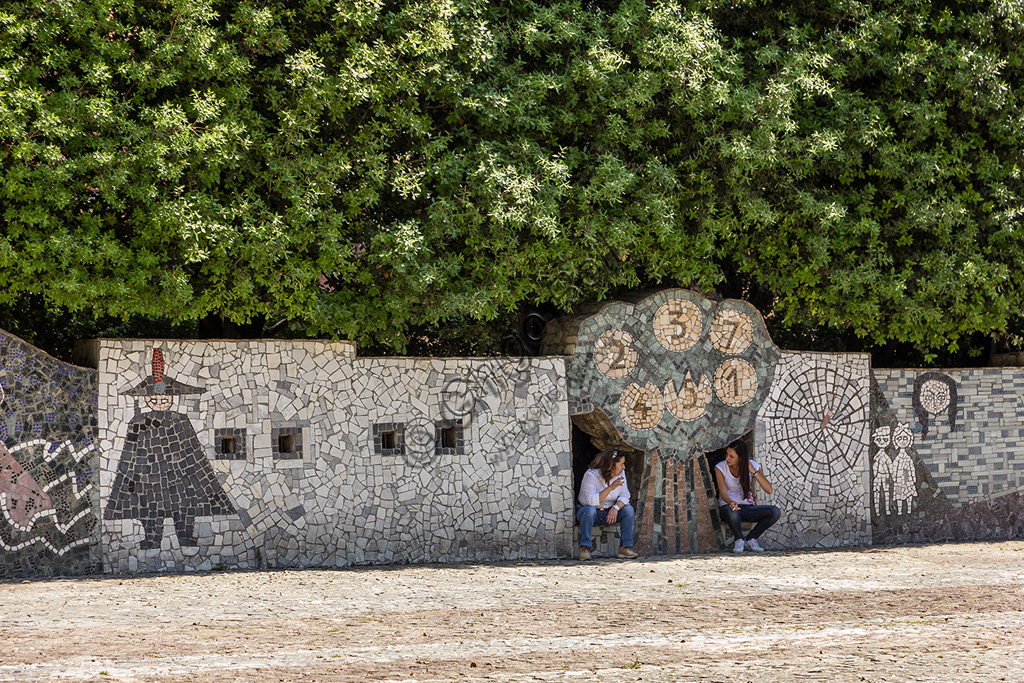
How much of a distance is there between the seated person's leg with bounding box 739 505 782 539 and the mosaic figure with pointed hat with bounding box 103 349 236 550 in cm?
656

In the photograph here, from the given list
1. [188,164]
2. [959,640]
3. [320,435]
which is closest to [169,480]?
[320,435]

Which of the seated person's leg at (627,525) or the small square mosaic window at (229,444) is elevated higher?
the small square mosaic window at (229,444)

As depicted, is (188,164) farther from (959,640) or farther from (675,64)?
(959,640)

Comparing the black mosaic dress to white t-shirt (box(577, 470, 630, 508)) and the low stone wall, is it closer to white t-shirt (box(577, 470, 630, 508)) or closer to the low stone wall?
the low stone wall

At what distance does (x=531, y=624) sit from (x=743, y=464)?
634cm

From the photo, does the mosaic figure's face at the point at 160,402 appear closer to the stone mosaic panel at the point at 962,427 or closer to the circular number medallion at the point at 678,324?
the circular number medallion at the point at 678,324

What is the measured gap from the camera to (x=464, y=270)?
40.9 ft

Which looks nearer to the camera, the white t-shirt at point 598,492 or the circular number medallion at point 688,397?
the white t-shirt at point 598,492

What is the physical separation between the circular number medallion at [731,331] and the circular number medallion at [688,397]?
542 mm

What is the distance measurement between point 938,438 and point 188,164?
1092 cm

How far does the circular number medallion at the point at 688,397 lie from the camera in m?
13.6

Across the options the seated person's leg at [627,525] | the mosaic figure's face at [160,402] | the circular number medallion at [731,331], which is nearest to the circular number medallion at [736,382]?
the circular number medallion at [731,331]

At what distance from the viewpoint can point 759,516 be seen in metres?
13.6

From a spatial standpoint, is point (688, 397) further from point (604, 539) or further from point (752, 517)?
point (604, 539)
